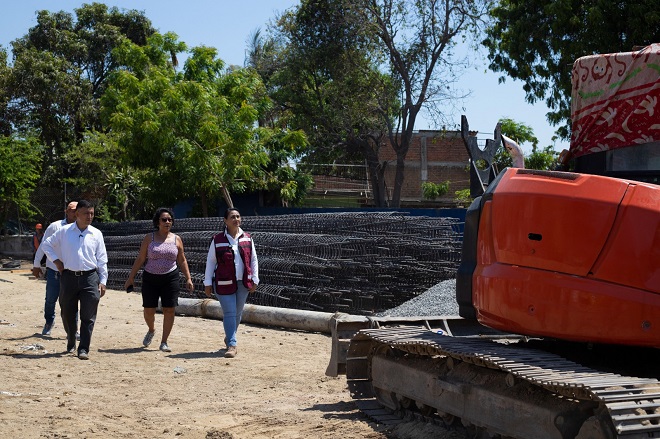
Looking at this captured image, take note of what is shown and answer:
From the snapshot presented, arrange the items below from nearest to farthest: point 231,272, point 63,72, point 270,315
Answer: point 231,272
point 270,315
point 63,72

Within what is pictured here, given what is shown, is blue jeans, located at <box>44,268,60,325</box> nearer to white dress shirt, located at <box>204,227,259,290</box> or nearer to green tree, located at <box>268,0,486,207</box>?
white dress shirt, located at <box>204,227,259,290</box>

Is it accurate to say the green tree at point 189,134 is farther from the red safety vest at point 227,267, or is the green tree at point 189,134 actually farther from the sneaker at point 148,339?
the red safety vest at point 227,267

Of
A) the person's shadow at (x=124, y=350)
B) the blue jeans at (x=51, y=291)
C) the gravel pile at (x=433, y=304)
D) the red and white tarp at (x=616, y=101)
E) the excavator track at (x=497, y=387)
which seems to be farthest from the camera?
the gravel pile at (x=433, y=304)

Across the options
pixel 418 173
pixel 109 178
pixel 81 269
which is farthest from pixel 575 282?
pixel 418 173

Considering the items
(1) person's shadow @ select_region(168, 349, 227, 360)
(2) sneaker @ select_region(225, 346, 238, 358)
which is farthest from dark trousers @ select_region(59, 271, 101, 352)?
(2) sneaker @ select_region(225, 346, 238, 358)

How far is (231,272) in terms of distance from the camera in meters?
11.7

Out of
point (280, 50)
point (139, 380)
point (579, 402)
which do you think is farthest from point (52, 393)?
point (280, 50)

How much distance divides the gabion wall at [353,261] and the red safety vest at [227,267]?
166 inches

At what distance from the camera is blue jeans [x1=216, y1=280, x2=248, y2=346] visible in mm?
11820

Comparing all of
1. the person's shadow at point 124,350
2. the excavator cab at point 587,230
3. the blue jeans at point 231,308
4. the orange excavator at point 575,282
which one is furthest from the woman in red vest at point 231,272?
the excavator cab at point 587,230

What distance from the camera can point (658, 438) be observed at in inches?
195

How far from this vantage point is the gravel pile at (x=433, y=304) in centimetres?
1376

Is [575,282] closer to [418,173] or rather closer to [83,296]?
[83,296]

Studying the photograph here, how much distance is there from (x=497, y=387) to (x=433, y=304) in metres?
7.96
